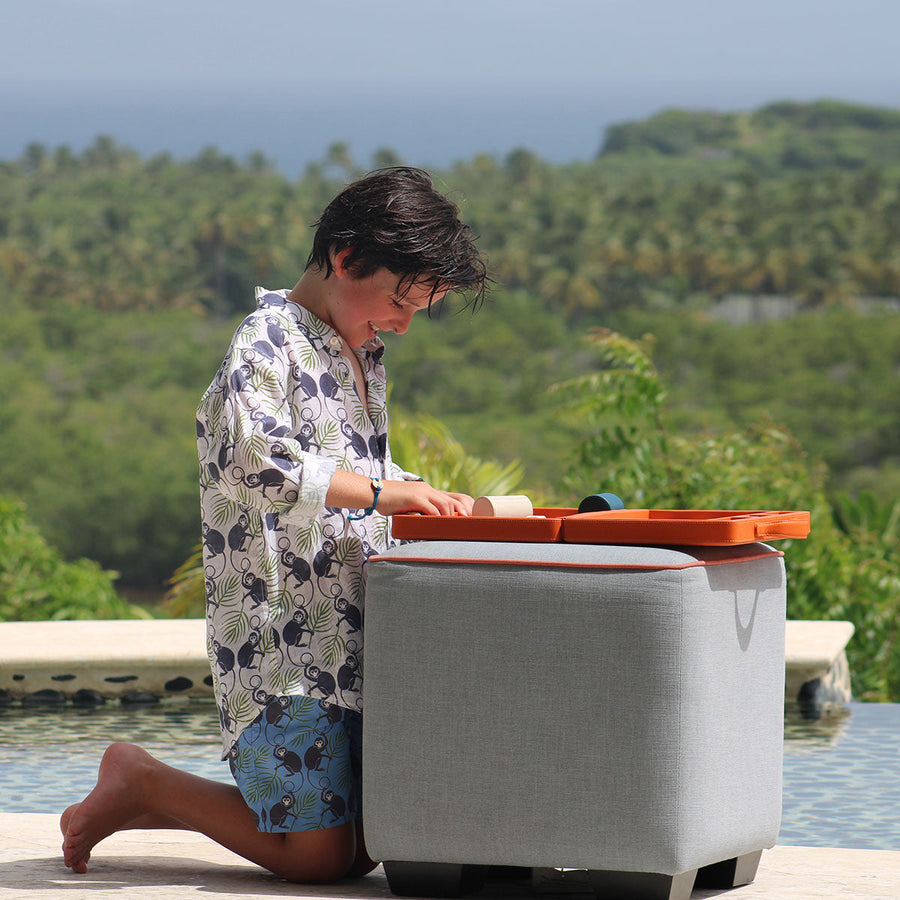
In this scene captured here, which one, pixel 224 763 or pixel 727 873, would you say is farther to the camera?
pixel 224 763

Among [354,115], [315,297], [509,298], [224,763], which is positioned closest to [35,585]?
[224,763]

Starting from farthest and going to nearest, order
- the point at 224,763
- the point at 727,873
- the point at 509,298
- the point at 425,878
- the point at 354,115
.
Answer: the point at 354,115
the point at 509,298
the point at 224,763
the point at 727,873
the point at 425,878

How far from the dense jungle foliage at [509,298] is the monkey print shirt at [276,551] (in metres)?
29.3

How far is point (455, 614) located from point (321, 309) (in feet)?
2.21

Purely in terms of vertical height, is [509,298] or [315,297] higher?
[315,297]

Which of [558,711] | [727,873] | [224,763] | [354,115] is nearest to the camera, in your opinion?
[558,711]

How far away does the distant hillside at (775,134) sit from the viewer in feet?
164

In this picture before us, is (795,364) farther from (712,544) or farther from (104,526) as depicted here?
(712,544)

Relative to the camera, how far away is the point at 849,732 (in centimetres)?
502

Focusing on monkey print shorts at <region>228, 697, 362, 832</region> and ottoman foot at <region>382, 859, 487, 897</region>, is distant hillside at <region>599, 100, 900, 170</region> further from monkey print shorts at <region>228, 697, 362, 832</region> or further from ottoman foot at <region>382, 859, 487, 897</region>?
ottoman foot at <region>382, 859, 487, 897</region>

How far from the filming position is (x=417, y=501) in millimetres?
2514

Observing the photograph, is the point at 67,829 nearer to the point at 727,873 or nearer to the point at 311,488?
the point at 311,488

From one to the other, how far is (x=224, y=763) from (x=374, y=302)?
2.32 m

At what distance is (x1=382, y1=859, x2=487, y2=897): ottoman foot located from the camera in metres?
2.41
